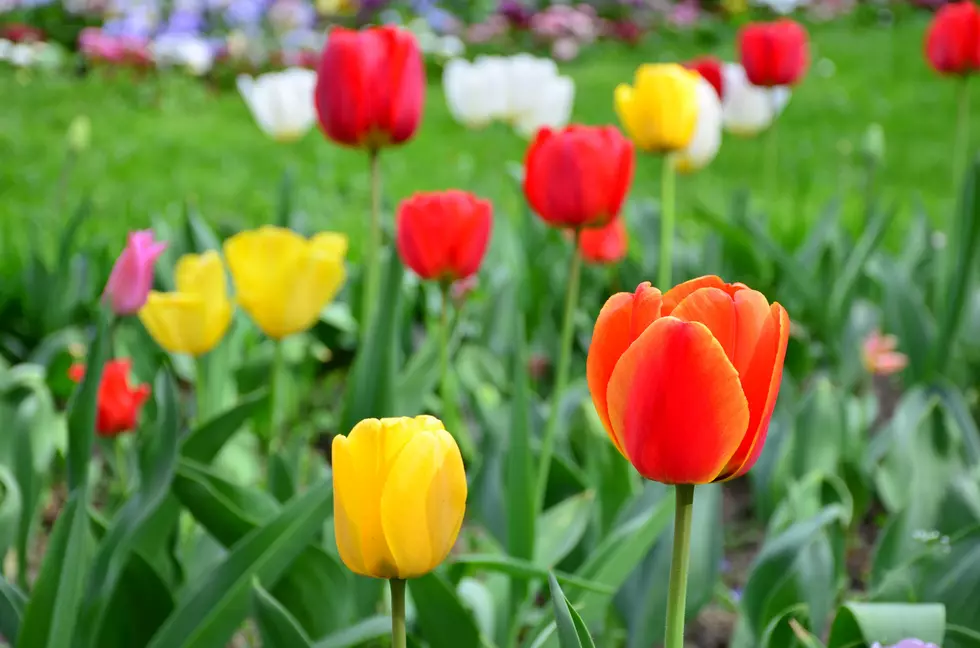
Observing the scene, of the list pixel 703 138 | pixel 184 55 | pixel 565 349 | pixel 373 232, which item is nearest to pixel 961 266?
pixel 703 138

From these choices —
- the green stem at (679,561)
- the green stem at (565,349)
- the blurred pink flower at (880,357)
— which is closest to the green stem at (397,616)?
the green stem at (679,561)

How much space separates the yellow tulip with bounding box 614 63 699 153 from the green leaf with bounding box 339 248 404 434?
1.59ft

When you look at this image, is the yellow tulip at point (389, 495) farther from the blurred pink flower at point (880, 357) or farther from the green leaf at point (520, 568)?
the blurred pink flower at point (880, 357)

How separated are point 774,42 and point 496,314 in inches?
29.7

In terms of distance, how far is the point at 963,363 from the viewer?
202 centimetres

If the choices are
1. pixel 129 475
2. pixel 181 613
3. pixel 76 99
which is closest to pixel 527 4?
pixel 76 99

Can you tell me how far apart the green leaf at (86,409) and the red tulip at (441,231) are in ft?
1.19

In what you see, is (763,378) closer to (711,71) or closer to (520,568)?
(520,568)

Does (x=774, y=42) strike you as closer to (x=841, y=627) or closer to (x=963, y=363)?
(x=963, y=363)

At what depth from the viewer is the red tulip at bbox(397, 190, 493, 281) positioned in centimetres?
122

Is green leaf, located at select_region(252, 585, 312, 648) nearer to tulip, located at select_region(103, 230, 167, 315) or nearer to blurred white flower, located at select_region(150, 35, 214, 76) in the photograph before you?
tulip, located at select_region(103, 230, 167, 315)

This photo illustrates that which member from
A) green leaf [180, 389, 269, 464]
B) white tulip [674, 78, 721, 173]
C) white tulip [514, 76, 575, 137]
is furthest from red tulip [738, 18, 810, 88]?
green leaf [180, 389, 269, 464]

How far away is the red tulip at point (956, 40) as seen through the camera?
80.7 inches

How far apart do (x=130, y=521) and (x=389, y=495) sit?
1.71 ft
